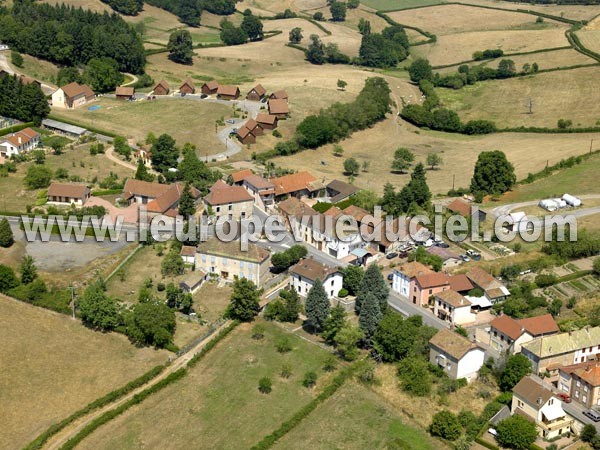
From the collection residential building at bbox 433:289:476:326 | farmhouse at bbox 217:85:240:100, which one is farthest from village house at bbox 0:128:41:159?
residential building at bbox 433:289:476:326

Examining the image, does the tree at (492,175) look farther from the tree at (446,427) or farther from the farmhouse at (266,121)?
the tree at (446,427)

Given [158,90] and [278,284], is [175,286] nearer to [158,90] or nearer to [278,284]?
[278,284]

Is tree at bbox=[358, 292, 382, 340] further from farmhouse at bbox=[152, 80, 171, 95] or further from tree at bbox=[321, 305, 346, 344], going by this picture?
farmhouse at bbox=[152, 80, 171, 95]

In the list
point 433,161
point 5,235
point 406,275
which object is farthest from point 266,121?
point 406,275

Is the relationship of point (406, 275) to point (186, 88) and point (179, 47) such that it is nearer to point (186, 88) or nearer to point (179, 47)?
point (186, 88)

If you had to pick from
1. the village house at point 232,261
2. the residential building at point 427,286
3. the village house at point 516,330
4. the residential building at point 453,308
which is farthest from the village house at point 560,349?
the village house at point 232,261

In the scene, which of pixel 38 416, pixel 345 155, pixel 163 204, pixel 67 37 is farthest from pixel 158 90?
pixel 38 416
